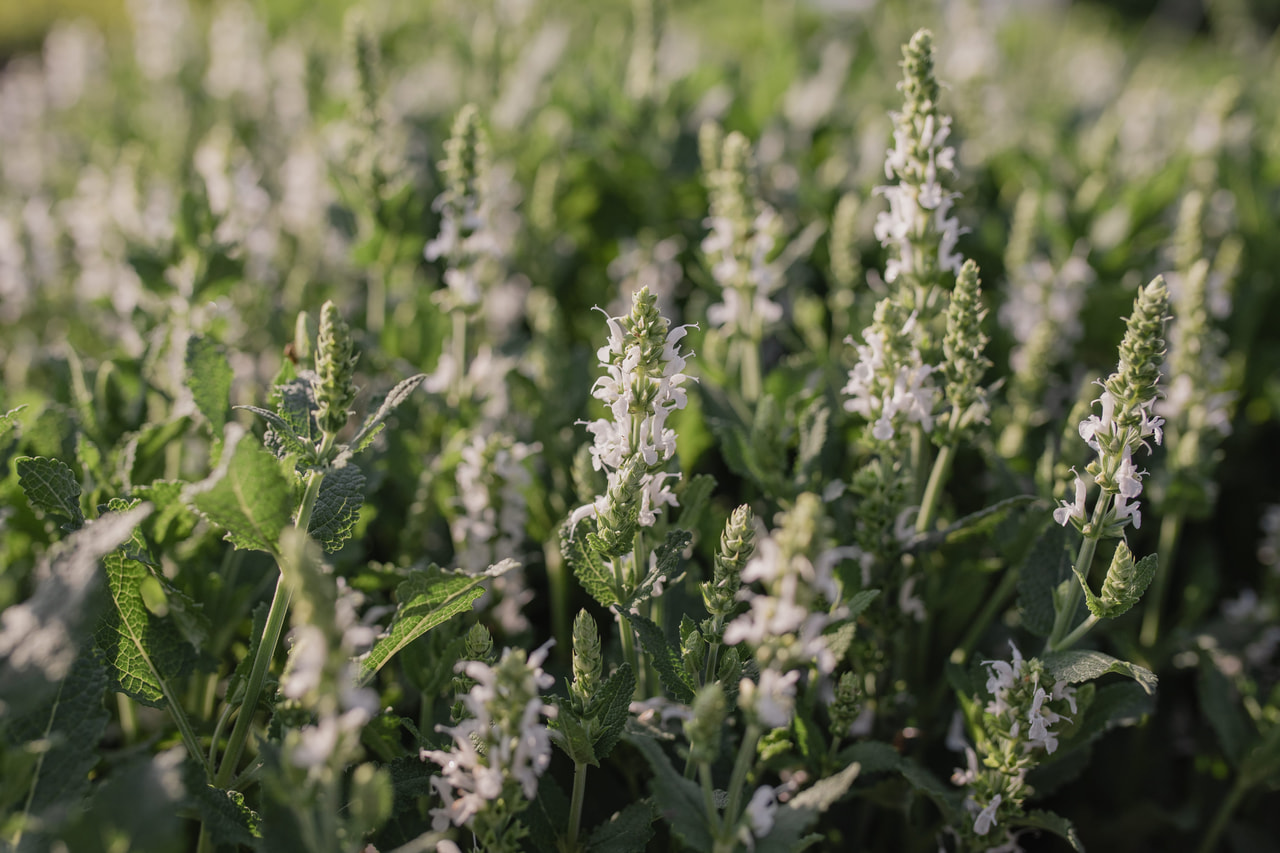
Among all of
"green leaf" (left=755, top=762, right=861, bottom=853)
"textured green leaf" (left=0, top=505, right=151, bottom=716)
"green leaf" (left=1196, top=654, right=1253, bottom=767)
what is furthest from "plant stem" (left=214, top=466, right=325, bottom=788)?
"green leaf" (left=1196, top=654, right=1253, bottom=767)

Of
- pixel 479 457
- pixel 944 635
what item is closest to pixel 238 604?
pixel 479 457

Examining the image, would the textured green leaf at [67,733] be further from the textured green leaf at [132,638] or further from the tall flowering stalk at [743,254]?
the tall flowering stalk at [743,254]

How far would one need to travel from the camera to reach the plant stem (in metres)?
1.58

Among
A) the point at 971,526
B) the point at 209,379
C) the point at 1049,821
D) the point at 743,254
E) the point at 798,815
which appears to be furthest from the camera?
the point at 743,254

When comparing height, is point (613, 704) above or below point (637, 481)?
below

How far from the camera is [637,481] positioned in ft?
5.14

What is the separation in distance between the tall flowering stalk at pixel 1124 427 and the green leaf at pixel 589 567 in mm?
823

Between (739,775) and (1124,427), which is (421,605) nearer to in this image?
(739,775)

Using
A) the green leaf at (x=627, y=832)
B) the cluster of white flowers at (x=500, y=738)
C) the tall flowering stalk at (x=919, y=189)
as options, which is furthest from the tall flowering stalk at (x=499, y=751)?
the tall flowering stalk at (x=919, y=189)

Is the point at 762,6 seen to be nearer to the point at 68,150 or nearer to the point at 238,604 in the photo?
the point at 68,150

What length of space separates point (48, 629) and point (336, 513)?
53 cm

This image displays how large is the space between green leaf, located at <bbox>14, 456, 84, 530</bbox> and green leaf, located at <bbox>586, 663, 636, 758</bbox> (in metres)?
1.01

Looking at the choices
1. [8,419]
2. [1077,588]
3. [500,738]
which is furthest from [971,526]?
[8,419]

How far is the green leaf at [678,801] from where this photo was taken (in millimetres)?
1406
